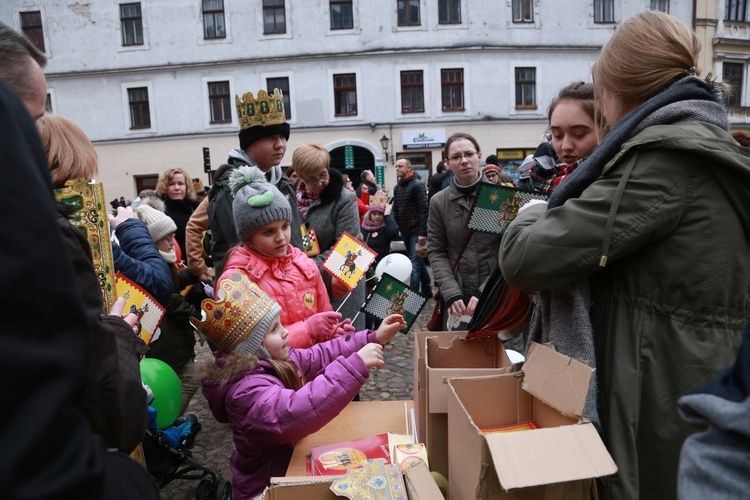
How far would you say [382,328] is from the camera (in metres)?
2.24

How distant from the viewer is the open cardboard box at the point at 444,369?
59.6 inches

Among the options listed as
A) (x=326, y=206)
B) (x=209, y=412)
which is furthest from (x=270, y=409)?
(x=209, y=412)

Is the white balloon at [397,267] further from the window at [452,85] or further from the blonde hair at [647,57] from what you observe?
the window at [452,85]

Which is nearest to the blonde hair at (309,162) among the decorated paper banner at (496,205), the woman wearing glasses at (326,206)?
the woman wearing glasses at (326,206)

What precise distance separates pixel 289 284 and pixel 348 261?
66cm

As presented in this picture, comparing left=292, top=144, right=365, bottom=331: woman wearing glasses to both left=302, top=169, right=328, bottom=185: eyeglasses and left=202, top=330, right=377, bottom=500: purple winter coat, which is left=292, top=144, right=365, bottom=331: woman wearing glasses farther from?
left=202, top=330, right=377, bottom=500: purple winter coat

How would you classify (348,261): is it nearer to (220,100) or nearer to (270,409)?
(270,409)

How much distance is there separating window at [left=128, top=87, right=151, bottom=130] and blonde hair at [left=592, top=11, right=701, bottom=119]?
21.5 metres

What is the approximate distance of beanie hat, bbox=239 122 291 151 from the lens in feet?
10.5

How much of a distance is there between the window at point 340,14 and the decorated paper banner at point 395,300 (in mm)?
19067

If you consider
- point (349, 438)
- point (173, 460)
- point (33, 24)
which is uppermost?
point (33, 24)

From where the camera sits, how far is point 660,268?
1308 mm

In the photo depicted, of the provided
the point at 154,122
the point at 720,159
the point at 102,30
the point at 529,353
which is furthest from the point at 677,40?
the point at 102,30

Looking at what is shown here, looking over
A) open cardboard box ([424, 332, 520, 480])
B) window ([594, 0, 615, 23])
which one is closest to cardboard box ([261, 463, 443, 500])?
open cardboard box ([424, 332, 520, 480])
